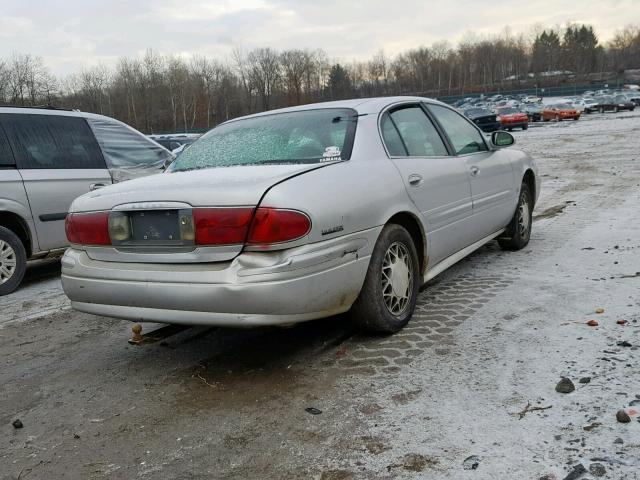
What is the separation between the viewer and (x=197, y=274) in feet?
9.90

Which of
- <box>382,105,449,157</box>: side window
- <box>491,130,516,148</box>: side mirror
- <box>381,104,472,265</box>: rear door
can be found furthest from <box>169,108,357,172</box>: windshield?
<box>491,130,516,148</box>: side mirror

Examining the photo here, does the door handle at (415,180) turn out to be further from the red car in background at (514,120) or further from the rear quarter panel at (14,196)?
the red car in background at (514,120)

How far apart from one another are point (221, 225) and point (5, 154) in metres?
3.79

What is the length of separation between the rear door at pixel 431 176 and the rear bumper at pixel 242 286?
2.51 feet

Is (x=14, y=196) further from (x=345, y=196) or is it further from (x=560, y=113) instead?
(x=560, y=113)

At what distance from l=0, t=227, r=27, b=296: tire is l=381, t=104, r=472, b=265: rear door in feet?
12.5

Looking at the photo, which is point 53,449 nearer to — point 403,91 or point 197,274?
point 197,274

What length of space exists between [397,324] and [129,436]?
1745 mm

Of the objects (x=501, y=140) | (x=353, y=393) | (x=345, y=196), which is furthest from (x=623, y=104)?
(x=353, y=393)

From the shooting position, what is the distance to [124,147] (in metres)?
6.84

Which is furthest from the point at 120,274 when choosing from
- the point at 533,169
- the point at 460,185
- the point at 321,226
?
the point at 533,169

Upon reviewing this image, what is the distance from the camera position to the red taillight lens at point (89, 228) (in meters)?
3.35

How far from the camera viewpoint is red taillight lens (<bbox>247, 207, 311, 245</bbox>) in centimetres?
291

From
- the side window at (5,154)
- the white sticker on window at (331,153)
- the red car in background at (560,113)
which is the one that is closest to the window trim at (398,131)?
the white sticker on window at (331,153)
